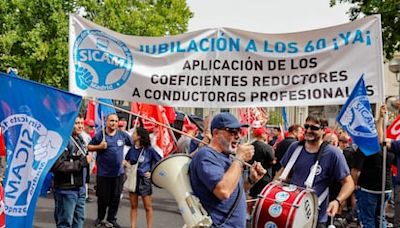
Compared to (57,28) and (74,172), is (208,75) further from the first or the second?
(57,28)

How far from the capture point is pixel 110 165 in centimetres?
839

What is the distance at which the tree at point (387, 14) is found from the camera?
61.8 ft

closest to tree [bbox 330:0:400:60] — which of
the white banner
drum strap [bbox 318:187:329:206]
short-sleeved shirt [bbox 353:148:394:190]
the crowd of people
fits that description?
the crowd of people

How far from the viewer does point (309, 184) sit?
16.2 feet

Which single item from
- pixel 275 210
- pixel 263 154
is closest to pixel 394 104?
pixel 263 154

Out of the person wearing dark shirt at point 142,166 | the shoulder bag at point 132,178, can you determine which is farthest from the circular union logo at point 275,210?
the shoulder bag at point 132,178

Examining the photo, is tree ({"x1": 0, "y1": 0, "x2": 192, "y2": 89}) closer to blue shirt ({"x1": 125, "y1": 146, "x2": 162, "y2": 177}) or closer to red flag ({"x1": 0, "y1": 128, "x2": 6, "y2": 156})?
blue shirt ({"x1": 125, "y1": 146, "x2": 162, "y2": 177})

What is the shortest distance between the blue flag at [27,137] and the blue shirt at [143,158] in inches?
134

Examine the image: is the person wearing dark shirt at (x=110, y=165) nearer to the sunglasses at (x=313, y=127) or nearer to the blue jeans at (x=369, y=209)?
the blue jeans at (x=369, y=209)

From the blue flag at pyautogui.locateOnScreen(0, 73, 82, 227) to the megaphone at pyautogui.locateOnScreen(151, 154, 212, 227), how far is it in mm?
898

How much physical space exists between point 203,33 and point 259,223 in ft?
6.95

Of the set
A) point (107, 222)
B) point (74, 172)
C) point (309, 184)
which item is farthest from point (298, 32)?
point (107, 222)

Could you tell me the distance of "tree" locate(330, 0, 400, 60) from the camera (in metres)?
18.8

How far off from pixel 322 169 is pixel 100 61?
2.48m
